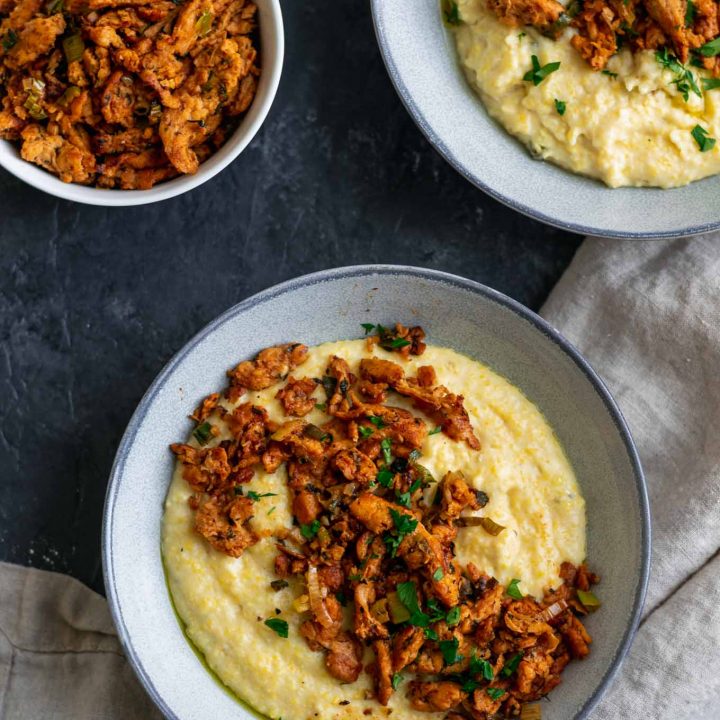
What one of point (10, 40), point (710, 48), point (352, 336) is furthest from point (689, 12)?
point (10, 40)

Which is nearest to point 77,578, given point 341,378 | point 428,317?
point 341,378

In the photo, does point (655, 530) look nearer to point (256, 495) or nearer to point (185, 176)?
point (256, 495)

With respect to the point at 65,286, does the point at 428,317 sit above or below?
above

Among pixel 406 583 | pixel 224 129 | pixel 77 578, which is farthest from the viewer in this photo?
pixel 77 578

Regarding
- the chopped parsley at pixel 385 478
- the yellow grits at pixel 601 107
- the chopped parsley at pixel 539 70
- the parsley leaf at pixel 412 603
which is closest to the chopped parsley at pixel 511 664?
the parsley leaf at pixel 412 603

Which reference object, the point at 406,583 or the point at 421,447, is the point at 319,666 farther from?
the point at 421,447

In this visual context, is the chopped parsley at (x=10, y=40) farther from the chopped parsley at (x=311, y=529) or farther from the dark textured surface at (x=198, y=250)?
the chopped parsley at (x=311, y=529)
